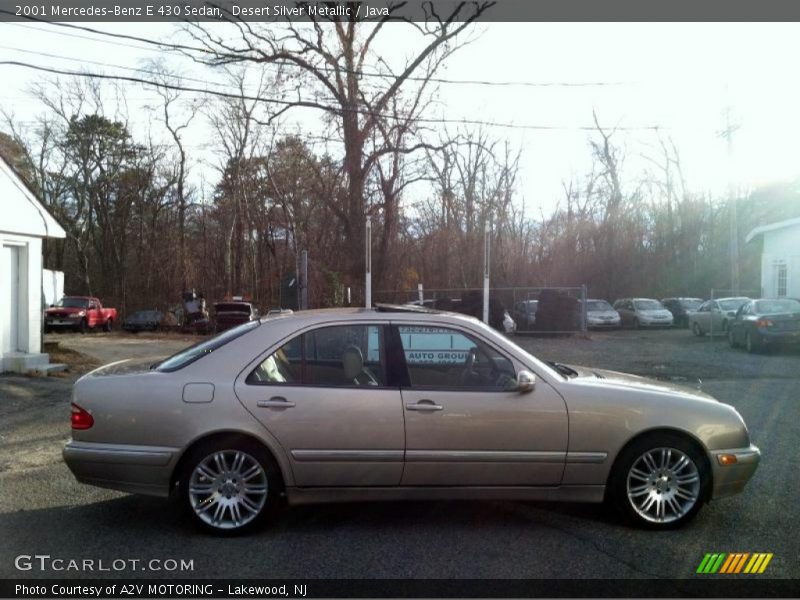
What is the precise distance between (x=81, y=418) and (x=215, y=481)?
106 centimetres

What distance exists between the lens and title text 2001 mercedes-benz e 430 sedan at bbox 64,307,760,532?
463 centimetres

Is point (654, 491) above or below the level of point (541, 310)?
below

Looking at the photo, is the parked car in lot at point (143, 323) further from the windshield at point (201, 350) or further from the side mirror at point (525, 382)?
the side mirror at point (525, 382)

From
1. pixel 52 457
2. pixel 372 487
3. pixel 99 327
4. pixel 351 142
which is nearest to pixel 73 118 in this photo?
pixel 99 327

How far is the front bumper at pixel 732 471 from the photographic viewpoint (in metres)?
4.82

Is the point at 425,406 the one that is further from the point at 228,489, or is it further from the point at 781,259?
the point at 781,259

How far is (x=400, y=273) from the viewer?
36.1 m

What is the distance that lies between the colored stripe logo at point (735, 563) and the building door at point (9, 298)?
1258cm

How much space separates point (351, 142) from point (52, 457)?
2518cm

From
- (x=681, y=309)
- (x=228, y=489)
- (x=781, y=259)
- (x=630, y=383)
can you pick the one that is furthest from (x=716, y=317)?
(x=228, y=489)

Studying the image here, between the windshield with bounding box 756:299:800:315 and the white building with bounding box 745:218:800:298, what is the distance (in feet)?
21.4

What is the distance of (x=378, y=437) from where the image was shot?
4.66 m

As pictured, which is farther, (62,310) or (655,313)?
(655,313)

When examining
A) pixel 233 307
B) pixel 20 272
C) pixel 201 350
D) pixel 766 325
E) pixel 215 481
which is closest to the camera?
pixel 215 481
